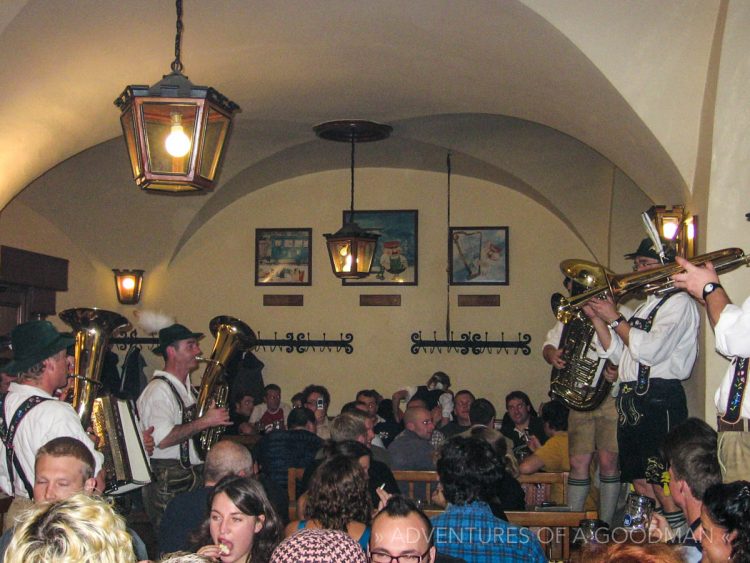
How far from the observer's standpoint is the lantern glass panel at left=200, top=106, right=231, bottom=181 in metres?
4.05

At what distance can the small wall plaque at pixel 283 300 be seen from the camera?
1146cm

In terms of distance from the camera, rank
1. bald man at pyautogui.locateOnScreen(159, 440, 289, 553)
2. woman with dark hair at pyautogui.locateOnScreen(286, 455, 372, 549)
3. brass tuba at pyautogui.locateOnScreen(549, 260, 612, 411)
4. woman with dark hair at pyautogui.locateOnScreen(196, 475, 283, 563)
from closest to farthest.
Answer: woman with dark hair at pyautogui.locateOnScreen(196, 475, 283, 563), woman with dark hair at pyautogui.locateOnScreen(286, 455, 372, 549), bald man at pyautogui.locateOnScreen(159, 440, 289, 553), brass tuba at pyautogui.locateOnScreen(549, 260, 612, 411)

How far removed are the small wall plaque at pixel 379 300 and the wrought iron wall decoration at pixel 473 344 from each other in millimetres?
477

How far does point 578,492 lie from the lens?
6.36 m

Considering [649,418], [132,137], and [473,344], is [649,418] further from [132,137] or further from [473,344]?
[473,344]

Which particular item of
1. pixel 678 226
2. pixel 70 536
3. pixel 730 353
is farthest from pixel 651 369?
pixel 70 536

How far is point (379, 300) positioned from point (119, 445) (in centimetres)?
659

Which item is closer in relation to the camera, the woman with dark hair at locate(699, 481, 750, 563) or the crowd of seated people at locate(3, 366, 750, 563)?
the crowd of seated people at locate(3, 366, 750, 563)

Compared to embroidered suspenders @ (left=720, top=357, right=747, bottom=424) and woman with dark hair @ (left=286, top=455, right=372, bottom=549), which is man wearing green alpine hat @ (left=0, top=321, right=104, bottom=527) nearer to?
woman with dark hair @ (left=286, top=455, right=372, bottom=549)

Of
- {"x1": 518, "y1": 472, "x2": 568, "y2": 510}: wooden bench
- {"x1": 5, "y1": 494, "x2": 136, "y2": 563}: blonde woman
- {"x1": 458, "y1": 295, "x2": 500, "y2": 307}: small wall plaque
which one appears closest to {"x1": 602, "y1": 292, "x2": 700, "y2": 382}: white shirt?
{"x1": 518, "y1": 472, "x2": 568, "y2": 510}: wooden bench

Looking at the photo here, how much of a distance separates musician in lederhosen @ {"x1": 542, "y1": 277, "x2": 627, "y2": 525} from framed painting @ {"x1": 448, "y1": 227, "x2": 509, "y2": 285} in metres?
4.72

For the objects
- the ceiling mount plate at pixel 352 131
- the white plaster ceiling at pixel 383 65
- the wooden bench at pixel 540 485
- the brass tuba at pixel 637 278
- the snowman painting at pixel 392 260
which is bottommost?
the wooden bench at pixel 540 485

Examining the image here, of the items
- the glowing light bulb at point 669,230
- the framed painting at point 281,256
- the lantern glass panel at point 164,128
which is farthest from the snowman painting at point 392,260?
the lantern glass panel at point 164,128

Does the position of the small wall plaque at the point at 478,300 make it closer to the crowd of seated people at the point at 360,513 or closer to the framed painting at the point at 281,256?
the framed painting at the point at 281,256
